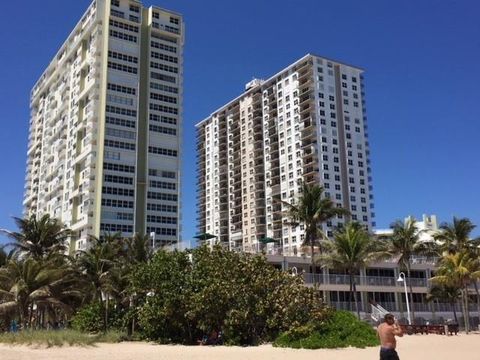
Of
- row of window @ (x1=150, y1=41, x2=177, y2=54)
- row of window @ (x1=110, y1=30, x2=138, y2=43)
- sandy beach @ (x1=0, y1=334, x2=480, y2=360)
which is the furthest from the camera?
row of window @ (x1=150, y1=41, x2=177, y2=54)

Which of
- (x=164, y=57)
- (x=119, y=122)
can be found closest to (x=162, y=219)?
(x=119, y=122)

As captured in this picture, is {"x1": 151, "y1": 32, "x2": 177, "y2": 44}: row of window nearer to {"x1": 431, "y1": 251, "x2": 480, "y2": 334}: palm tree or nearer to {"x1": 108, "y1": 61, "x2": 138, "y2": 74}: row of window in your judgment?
{"x1": 108, "y1": 61, "x2": 138, "y2": 74}: row of window

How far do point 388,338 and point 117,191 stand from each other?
75.9 metres

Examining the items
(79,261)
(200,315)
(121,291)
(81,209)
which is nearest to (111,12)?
(81,209)

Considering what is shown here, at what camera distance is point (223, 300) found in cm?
3048

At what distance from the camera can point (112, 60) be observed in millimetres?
90938

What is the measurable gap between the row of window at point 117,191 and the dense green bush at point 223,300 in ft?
173

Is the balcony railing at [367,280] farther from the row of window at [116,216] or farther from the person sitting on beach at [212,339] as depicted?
the row of window at [116,216]

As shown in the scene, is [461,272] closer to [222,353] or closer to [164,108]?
[222,353]

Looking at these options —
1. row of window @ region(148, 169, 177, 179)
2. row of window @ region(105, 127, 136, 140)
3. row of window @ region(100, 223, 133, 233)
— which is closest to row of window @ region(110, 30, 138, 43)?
row of window @ region(105, 127, 136, 140)

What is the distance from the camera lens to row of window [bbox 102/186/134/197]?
8462cm

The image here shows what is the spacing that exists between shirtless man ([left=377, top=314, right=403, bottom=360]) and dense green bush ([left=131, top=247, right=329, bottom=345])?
55.9ft

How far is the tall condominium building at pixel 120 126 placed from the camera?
8531 centimetres

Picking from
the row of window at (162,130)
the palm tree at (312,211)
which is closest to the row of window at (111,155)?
the row of window at (162,130)
